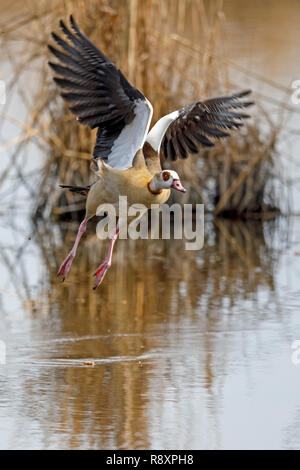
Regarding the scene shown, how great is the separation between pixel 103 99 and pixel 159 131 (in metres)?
0.56

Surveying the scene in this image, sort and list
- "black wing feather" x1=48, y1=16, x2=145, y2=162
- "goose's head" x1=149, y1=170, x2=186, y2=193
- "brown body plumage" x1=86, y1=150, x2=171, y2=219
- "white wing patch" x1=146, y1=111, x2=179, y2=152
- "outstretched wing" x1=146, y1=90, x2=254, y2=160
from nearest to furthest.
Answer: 1. "black wing feather" x1=48, y1=16, x2=145, y2=162
2. "goose's head" x1=149, y1=170, x2=186, y2=193
3. "brown body plumage" x1=86, y1=150, x2=171, y2=219
4. "white wing patch" x1=146, y1=111, x2=179, y2=152
5. "outstretched wing" x1=146, y1=90, x2=254, y2=160

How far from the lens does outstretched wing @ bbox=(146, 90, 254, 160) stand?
876 centimetres

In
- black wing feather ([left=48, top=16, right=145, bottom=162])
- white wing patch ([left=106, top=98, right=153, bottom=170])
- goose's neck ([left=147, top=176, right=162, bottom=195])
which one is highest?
black wing feather ([left=48, top=16, right=145, bottom=162])

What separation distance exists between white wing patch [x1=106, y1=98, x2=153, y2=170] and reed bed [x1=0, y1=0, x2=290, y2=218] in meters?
3.76

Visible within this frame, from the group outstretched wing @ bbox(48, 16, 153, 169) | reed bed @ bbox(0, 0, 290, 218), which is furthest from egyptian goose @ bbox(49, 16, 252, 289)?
reed bed @ bbox(0, 0, 290, 218)

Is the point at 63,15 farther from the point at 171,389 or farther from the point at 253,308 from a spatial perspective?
the point at 171,389

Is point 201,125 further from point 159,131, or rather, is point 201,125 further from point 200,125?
point 159,131

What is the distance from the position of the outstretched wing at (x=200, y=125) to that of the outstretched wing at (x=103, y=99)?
512mm

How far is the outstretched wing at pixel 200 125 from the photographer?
8758mm

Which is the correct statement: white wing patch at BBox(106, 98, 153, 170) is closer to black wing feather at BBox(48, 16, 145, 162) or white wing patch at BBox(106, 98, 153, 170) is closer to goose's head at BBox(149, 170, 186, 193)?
black wing feather at BBox(48, 16, 145, 162)

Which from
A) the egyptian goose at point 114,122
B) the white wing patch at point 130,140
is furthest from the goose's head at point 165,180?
the white wing patch at point 130,140

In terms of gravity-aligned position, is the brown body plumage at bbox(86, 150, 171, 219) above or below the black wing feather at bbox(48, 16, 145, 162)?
below

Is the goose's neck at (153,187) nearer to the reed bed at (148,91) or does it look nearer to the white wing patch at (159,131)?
the white wing patch at (159,131)

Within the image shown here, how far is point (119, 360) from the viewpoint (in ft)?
24.2
